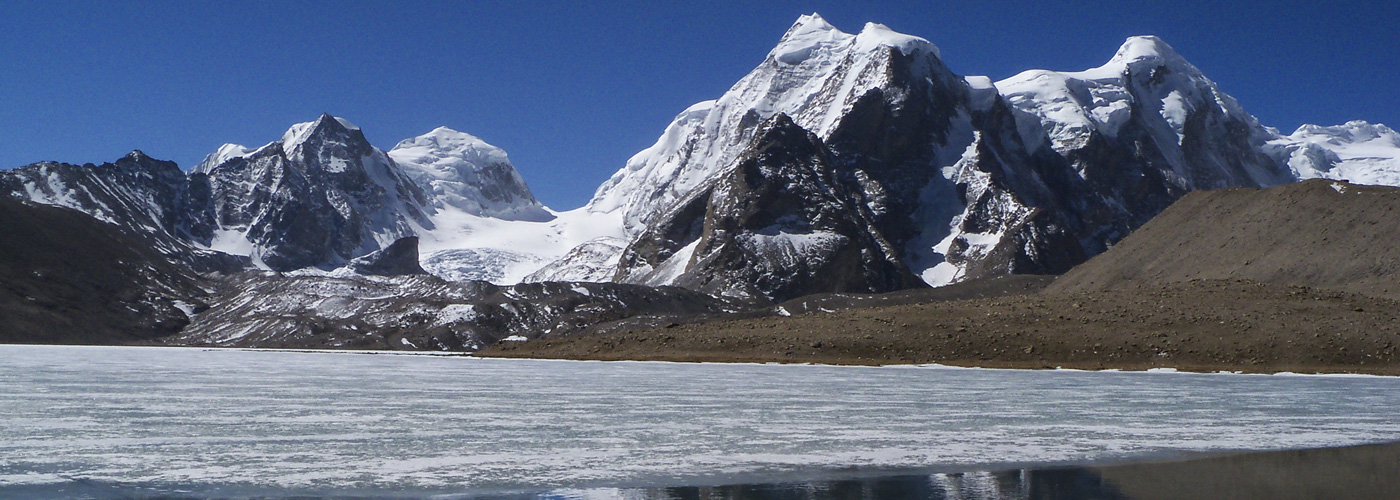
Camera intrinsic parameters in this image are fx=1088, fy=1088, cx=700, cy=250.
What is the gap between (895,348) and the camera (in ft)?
230

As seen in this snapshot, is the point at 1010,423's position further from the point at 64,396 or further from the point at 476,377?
the point at 476,377

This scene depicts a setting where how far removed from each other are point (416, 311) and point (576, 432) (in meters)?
138

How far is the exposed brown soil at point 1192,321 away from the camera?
62438 millimetres

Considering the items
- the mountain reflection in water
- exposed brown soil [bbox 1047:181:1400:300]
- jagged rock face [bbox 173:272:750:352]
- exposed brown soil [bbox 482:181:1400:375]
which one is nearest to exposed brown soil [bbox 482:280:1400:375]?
exposed brown soil [bbox 482:181:1400:375]

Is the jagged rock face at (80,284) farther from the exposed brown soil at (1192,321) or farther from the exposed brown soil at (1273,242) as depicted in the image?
the exposed brown soil at (1273,242)

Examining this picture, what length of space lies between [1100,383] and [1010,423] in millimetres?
21218

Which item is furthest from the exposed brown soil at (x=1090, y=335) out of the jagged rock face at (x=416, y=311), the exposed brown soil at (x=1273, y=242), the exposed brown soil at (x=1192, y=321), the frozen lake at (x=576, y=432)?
the jagged rock face at (x=416, y=311)

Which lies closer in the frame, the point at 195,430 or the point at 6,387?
the point at 195,430

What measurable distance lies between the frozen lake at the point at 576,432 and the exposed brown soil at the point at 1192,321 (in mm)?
31227

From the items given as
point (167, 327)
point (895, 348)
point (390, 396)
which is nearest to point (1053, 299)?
point (895, 348)

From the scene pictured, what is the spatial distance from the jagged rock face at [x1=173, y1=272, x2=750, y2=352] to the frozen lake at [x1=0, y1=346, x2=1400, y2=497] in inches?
4244

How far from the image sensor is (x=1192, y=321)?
221 feet

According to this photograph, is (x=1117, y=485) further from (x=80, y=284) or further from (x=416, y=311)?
(x=80, y=284)

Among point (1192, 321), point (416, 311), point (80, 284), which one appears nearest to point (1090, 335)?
point (1192, 321)
